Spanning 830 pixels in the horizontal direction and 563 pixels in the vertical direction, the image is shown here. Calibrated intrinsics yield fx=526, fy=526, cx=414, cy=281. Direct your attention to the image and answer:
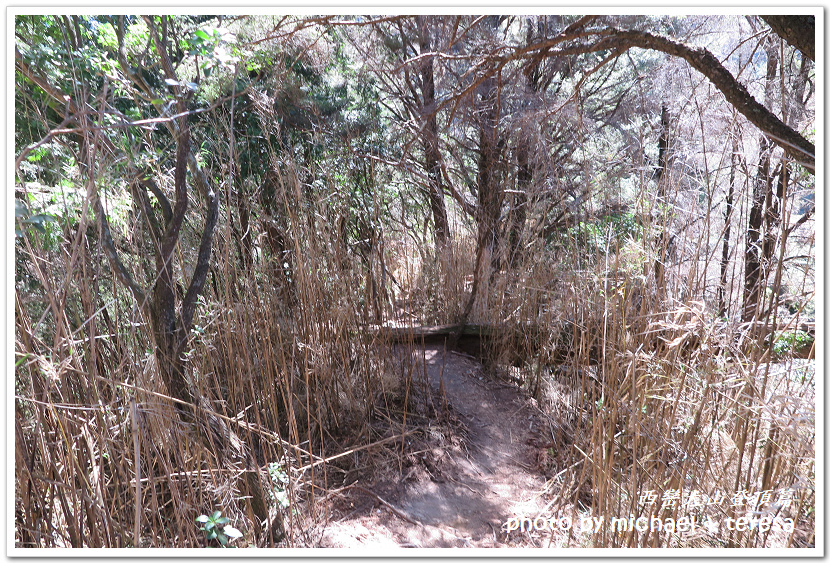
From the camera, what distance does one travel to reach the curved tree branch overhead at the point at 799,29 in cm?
118

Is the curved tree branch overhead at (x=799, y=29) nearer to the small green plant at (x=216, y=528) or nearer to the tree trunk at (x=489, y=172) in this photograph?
the small green plant at (x=216, y=528)

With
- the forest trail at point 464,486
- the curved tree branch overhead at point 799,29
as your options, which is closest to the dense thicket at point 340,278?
the curved tree branch overhead at point 799,29

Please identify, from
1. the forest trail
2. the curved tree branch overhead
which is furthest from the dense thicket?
the forest trail

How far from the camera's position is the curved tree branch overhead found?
1179 mm

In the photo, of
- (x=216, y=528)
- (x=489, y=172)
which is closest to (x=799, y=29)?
(x=216, y=528)

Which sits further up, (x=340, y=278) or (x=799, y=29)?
(x=799, y=29)

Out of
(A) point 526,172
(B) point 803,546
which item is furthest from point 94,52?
(A) point 526,172

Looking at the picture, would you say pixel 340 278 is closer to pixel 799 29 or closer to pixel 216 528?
pixel 216 528

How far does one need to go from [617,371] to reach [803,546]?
0.57 metres

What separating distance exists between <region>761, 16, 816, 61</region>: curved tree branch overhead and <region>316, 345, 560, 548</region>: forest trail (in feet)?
5.37

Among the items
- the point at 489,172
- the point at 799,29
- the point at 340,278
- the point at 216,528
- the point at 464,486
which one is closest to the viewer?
the point at 799,29

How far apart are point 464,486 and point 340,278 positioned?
1.03 meters

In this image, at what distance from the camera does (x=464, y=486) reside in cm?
221

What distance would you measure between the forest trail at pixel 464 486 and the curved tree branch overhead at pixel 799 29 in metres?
1.64
